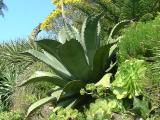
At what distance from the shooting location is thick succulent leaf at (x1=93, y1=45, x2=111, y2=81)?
7981 millimetres

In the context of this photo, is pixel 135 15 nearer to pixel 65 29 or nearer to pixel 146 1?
pixel 146 1

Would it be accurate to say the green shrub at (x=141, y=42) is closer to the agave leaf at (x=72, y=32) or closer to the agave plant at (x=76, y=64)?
the agave plant at (x=76, y=64)

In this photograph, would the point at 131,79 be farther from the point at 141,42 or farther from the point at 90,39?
the point at 90,39

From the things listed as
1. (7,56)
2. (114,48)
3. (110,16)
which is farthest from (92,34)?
(7,56)

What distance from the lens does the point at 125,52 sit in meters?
7.32

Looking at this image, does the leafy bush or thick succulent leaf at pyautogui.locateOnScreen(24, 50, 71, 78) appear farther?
thick succulent leaf at pyautogui.locateOnScreen(24, 50, 71, 78)

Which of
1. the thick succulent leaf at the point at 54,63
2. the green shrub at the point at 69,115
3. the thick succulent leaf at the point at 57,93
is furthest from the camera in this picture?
the thick succulent leaf at the point at 54,63

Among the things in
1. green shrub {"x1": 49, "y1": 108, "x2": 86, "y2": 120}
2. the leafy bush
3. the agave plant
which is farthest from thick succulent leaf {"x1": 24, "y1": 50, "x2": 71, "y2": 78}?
the leafy bush

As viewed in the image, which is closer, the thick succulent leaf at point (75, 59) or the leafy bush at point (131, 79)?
the leafy bush at point (131, 79)

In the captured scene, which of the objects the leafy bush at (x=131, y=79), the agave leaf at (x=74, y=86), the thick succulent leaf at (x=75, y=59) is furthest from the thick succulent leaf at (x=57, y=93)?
the leafy bush at (x=131, y=79)

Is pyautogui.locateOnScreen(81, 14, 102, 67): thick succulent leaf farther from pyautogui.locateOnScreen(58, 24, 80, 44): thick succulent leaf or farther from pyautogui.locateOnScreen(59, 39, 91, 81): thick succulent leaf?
pyautogui.locateOnScreen(58, 24, 80, 44): thick succulent leaf

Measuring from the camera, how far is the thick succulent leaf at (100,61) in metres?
7.98

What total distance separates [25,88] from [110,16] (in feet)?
7.53

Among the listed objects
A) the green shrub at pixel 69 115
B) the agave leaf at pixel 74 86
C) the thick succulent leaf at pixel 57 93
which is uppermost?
the agave leaf at pixel 74 86
